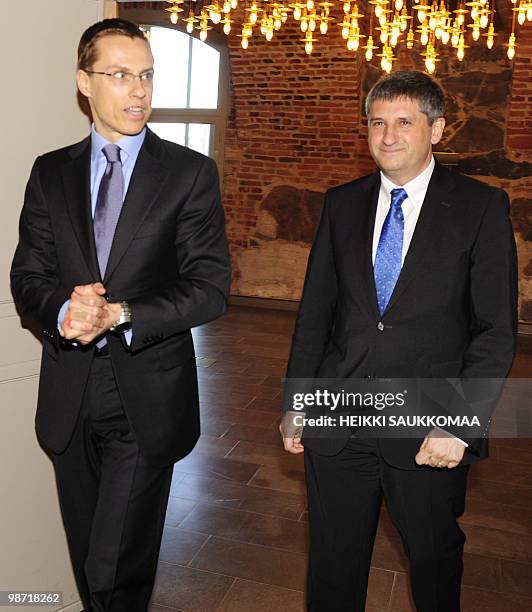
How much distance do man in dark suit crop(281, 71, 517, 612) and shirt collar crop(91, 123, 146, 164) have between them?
27.6 inches

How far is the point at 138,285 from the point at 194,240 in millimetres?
220

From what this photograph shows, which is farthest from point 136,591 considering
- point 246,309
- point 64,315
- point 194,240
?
point 246,309

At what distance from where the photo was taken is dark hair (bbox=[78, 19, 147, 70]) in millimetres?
2221

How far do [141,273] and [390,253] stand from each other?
77 centimetres

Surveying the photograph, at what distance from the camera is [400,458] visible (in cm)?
233

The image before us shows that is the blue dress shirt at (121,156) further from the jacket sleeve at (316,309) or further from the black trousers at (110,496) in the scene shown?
the jacket sleeve at (316,309)

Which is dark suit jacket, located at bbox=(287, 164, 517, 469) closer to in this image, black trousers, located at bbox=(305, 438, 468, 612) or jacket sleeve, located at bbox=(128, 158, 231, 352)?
black trousers, located at bbox=(305, 438, 468, 612)

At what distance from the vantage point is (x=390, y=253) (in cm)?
239

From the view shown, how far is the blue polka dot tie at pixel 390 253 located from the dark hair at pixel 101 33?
918 millimetres

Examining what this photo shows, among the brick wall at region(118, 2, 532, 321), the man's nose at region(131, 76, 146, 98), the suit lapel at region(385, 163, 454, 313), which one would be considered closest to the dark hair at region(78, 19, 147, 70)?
the man's nose at region(131, 76, 146, 98)

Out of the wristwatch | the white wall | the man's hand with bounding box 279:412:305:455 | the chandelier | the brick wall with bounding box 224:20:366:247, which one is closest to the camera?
the wristwatch

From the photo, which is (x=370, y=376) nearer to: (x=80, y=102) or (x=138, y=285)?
(x=138, y=285)

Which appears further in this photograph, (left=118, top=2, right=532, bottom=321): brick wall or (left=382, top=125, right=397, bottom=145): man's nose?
(left=118, top=2, right=532, bottom=321): brick wall

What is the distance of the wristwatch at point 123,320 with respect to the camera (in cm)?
221
